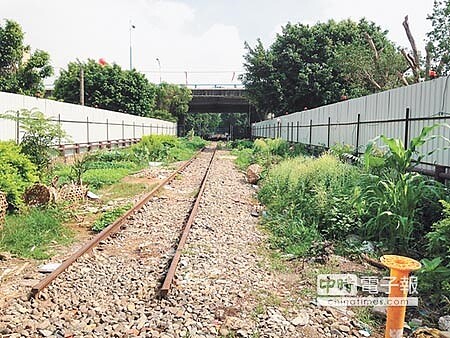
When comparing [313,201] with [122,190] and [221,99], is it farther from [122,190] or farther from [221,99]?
[221,99]

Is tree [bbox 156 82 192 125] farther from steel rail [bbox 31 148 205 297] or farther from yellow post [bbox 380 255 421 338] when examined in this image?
yellow post [bbox 380 255 421 338]

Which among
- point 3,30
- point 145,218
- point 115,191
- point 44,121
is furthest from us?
point 3,30

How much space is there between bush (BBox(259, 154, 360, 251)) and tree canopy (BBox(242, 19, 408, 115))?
76.7ft

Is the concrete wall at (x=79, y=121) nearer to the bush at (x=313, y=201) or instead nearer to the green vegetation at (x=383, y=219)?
the bush at (x=313, y=201)

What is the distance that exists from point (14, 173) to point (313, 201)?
5774 millimetres

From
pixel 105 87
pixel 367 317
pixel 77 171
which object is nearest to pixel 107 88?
pixel 105 87

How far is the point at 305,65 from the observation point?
33906 millimetres

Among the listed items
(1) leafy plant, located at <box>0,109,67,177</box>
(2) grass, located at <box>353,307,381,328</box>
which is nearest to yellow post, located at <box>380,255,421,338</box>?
(2) grass, located at <box>353,307,381,328</box>

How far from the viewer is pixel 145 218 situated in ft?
27.4

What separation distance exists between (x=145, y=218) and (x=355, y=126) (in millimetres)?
7067

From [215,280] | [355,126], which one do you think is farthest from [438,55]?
[215,280]

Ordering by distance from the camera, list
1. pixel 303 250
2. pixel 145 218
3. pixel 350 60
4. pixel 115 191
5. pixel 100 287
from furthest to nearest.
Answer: pixel 350 60 → pixel 115 191 → pixel 145 218 → pixel 303 250 → pixel 100 287

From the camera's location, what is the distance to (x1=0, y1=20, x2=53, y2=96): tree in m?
25.5

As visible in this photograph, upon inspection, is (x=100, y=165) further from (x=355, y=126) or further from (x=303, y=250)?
(x=303, y=250)
